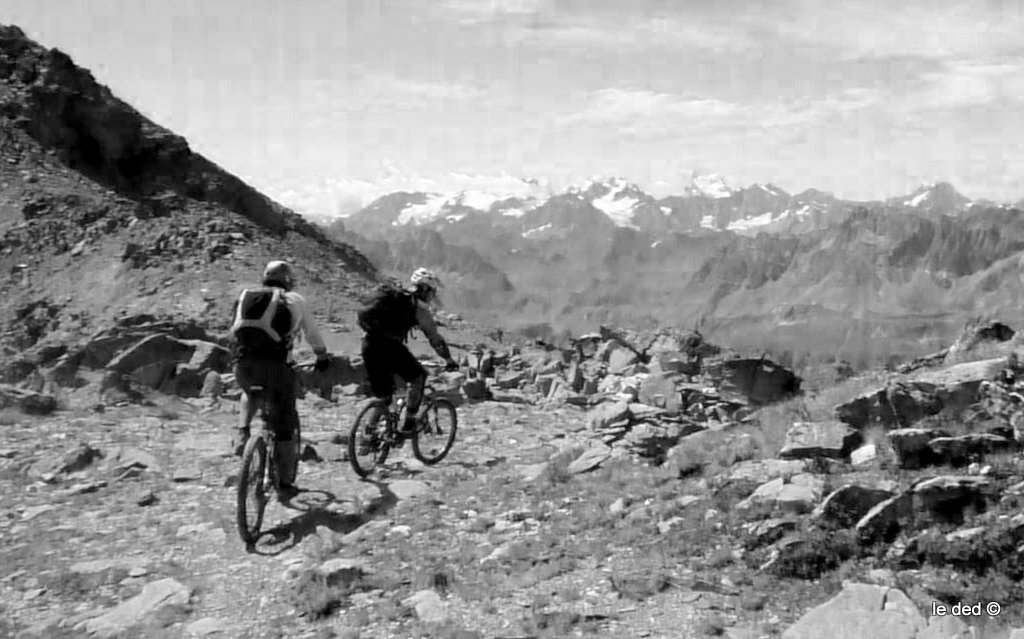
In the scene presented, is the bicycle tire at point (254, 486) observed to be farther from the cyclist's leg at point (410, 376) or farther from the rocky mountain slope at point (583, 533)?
the cyclist's leg at point (410, 376)

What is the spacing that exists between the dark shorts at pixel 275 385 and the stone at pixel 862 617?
5.93 m

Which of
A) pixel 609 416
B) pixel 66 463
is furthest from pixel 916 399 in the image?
pixel 66 463

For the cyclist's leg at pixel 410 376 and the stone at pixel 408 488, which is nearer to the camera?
the stone at pixel 408 488

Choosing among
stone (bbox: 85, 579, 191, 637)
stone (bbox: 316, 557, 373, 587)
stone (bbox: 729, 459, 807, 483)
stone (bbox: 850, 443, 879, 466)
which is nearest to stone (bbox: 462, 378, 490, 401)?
stone (bbox: 729, 459, 807, 483)

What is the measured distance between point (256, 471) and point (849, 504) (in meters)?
6.00

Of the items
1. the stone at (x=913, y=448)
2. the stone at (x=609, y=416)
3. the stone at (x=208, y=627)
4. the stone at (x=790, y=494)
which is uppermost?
the stone at (x=913, y=448)

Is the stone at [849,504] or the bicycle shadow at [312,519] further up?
the stone at [849,504]

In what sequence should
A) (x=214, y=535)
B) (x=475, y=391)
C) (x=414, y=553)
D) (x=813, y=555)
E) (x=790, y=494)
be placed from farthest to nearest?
(x=475, y=391) < (x=214, y=535) < (x=414, y=553) < (x=790, y=494) < (x=813, y=555)

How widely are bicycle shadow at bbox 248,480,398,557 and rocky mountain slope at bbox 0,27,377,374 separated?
48.7 ft

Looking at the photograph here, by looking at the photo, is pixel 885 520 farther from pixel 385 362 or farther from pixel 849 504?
pixel 385 362

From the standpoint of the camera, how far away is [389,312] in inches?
481

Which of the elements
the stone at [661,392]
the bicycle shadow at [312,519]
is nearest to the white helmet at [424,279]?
the bicycle shadow at [312,519]

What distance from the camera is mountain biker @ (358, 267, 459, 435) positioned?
12219mm

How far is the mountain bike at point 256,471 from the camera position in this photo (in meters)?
9.95
